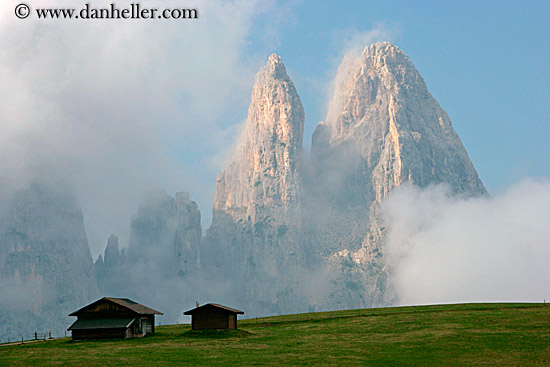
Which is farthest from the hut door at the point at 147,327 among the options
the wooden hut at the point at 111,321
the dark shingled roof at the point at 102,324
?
the dark shingled roof at the point at 102,324

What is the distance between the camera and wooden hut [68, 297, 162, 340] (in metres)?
88.4

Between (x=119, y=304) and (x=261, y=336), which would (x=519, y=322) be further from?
(x=119, y=304)

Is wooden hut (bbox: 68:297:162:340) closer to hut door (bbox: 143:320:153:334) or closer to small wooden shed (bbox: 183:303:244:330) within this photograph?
hut door (bbox: 143:320:153:334)

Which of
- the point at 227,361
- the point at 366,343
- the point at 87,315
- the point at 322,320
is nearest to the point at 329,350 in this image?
the point at 366,343

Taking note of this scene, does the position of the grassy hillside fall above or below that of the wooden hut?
below

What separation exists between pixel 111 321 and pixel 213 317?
14.2m

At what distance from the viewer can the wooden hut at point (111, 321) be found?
88431 millimetres

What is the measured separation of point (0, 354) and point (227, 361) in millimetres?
26555

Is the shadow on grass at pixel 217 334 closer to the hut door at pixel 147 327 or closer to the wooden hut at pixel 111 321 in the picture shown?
the wooden hut at pixel 111 321

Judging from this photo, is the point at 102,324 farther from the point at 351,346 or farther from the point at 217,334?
the point at 351,346

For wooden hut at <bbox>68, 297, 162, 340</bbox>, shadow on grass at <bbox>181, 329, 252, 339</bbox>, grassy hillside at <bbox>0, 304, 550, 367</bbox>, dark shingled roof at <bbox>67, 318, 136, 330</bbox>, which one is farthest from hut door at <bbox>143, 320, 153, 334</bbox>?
shadow on grass at <bbox>181, 329, 252, 339</bbox>

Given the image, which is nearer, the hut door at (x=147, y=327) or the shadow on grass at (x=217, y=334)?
the shadow on grass at (x=217, y=334)

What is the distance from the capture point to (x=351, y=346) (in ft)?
228

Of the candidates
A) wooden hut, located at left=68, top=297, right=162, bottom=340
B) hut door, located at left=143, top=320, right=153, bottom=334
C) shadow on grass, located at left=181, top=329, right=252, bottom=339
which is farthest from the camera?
hut door, located at left=143, top=320, right=153, bottom=334
